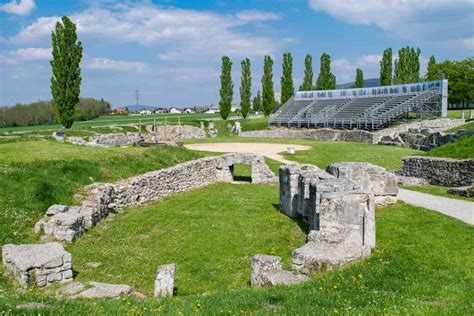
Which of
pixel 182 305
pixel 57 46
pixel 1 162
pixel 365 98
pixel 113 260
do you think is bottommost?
pixel 113 260

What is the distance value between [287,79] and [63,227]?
64.2 metres

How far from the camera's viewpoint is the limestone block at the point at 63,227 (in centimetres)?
1380

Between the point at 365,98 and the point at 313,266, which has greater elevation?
the point at 365,98

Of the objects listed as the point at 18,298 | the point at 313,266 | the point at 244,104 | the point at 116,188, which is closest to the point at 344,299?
the point at 313,266

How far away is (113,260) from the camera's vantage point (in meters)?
12.7

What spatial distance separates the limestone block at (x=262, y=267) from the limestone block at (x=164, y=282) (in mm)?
1725

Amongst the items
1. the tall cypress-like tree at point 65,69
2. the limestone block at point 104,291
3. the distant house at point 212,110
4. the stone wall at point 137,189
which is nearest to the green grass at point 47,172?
the stone wall at point 137,189

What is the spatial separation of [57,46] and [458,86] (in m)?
54.3

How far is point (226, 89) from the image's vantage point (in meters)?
70.8

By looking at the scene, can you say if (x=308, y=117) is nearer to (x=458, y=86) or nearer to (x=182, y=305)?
(x=458, y=86)

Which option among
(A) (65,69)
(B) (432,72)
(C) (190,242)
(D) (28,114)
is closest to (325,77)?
(B) (432,72)

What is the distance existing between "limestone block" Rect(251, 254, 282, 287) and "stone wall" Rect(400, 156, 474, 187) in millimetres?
14122

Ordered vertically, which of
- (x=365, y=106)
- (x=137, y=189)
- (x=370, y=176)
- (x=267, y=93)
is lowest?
(x=137, y=189)

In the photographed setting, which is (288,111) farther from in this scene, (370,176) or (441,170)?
(370,176)
